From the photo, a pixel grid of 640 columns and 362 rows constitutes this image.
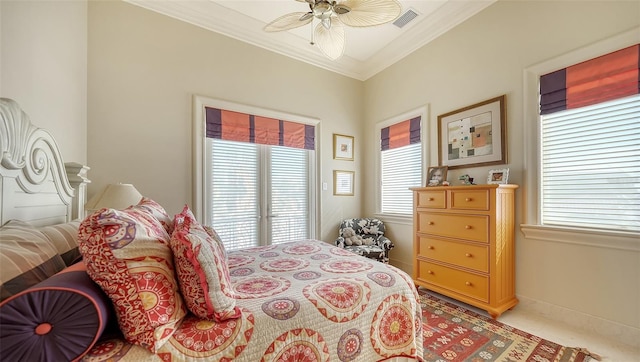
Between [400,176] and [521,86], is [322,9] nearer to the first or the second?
[521,86]

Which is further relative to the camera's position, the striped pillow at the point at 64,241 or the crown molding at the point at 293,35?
the crown molding at the point at 293,35

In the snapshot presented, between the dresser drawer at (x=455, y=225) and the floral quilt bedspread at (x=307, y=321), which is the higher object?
the dresser drawer at (x=455, y=225)

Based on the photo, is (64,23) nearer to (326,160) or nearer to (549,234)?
(326,160)

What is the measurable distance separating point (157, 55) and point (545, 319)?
4578 millimetres

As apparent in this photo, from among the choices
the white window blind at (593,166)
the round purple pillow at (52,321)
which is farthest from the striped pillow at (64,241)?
the white window blind at (593,166)

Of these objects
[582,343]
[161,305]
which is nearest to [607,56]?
[582,343]

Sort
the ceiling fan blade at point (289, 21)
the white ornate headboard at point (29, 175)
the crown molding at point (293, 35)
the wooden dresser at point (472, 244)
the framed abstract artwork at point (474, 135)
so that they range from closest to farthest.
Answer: the white ornate headboard at point (29, 175) → the ceiling fan blade at point (289, 21) → the wooden dresser at point (472, 244) → the framed abstract artwork at point (474, 135) → the crown molding at point (293, 35)

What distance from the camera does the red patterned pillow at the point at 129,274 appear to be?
79 cm

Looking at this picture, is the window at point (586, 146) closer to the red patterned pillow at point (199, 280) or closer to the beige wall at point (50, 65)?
the red patterned pillow at point (199, 280)

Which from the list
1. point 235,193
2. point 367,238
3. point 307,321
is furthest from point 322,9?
point 367,238

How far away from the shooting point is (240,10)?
287 cm

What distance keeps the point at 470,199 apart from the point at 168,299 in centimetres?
248

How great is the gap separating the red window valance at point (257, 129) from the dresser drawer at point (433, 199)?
5.52ft

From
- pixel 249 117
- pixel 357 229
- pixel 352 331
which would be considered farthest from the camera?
pixel 357 229
